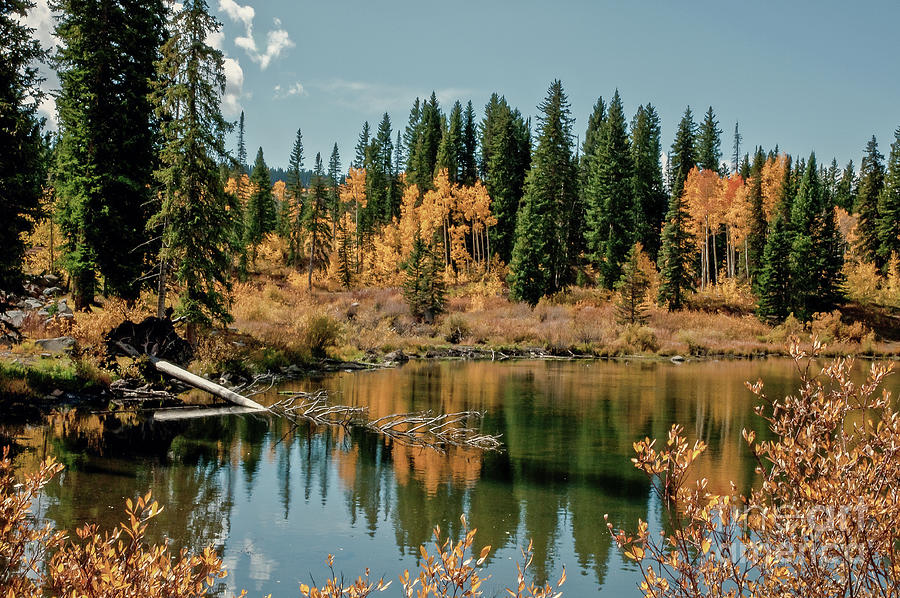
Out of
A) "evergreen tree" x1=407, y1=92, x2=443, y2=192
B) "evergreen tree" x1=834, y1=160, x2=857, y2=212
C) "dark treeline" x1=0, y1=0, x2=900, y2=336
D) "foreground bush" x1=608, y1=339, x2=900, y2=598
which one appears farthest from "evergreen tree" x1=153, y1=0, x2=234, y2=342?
"evergreen tree" x1=834, y1=160, x2=857, y2=212

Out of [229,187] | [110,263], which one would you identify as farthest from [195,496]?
[229,187]

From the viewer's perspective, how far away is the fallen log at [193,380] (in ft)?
52.4

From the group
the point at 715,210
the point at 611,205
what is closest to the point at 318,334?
the point at 611,205

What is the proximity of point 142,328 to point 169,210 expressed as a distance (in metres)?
4.10

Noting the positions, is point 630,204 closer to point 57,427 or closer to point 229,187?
point 229,187

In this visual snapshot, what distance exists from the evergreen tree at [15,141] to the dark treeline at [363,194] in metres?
0.05

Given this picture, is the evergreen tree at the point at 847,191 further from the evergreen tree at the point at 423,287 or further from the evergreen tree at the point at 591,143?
the evergreen tree at the point at 423,287

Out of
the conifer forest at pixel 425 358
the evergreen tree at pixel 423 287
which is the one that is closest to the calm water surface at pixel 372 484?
A: the conifer forest at pixel 425 358

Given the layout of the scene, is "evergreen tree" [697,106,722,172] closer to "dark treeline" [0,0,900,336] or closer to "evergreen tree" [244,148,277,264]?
"dark treeline" [0,0,900,336]

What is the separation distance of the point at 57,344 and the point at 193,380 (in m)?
4.55

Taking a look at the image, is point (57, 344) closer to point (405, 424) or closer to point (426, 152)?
point (405, 424)

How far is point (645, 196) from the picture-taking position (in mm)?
63719

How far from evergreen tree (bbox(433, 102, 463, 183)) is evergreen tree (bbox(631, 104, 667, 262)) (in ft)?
59.3

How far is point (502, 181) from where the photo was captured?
208 feet
